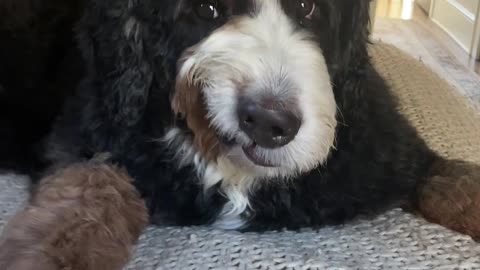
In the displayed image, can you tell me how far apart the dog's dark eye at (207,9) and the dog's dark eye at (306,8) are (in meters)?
0.14

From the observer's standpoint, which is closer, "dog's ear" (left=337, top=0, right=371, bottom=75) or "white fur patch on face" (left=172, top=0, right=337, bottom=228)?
"white fur patch on face" (left=172, top=0, right=337, bottom=228)

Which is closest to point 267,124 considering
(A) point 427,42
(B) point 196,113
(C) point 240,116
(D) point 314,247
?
(C) point 240,116

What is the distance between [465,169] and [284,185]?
0.34 metres

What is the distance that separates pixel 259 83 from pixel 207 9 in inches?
7.7

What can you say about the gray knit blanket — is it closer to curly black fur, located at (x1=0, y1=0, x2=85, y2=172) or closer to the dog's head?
the dog's head

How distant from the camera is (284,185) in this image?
4.43ft

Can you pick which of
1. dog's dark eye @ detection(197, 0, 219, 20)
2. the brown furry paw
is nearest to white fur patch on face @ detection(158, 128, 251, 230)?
dog's dark eye @ detection(197, 0, 219, 20)

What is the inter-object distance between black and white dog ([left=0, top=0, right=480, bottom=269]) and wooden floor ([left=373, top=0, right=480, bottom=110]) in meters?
1.99

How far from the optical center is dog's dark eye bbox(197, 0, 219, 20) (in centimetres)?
121

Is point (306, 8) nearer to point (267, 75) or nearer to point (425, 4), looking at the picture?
point (267, 75)

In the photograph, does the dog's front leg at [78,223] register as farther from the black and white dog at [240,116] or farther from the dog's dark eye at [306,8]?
the dog's dark eye at [306,8]

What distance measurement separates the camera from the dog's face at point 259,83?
1100 mm

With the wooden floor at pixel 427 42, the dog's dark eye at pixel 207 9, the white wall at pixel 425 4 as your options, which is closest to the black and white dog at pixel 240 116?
the dog's dark eye at pixel 207 9

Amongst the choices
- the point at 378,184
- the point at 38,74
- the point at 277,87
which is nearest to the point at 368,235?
the point at 378,184
